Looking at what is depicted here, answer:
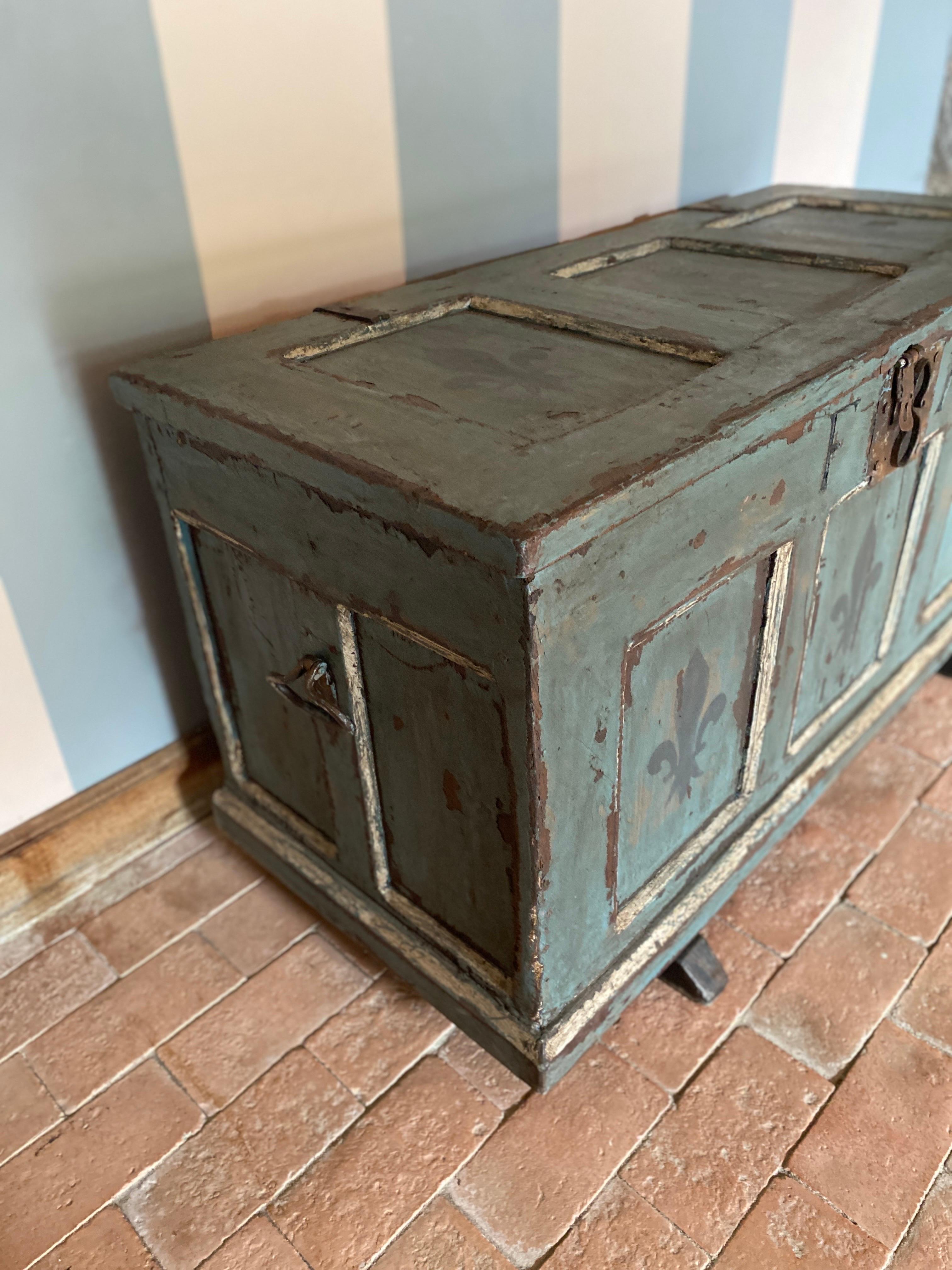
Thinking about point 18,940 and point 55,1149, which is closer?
point 55,1149

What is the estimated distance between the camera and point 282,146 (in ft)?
4.54

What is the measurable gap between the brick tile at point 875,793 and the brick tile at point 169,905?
1.09 metres

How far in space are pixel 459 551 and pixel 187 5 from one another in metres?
0.94

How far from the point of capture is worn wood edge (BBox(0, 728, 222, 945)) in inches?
59.6

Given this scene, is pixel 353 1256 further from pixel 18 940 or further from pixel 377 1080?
pixel 18 940

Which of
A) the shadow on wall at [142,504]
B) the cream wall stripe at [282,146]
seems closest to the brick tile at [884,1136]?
the shadow on wall at [142,504]

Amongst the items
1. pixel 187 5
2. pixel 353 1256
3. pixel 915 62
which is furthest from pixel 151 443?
pixel 915 62

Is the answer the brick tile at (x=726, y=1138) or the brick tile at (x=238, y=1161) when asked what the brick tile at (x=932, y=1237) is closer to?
the brick tile at (x=726, y=1138)

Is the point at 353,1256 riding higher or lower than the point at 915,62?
lower

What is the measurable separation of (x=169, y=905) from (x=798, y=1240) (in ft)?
3.54

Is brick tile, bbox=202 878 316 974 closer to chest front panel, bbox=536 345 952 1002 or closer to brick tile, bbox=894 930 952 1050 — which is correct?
chest front panel, bbox=536 345 952 1002

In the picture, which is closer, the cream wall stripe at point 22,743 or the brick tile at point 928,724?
the cream wall stripe at point 22,743

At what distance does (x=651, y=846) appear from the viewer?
1.22 metres

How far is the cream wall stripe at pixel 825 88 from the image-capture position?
2242 mm
